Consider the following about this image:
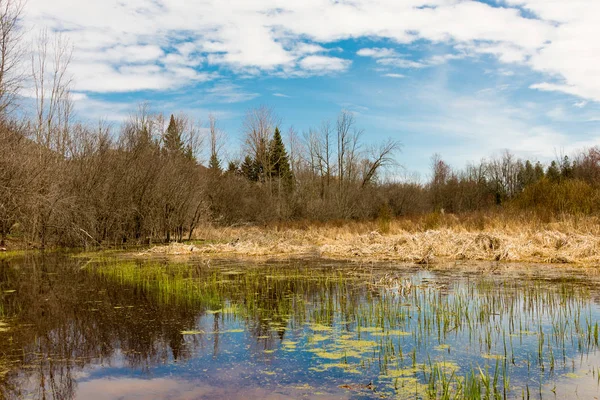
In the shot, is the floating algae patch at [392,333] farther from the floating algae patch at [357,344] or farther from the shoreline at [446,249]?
the shoreline at [446,249]

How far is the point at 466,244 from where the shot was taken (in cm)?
1581

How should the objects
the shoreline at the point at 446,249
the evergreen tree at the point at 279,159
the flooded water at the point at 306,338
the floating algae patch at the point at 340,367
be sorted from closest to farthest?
the flooded water at the point at 306,338
the floating algae patch at the point at 340,367
the shoreline at the point at 446,249
the evergreen tree at the point at 279,159

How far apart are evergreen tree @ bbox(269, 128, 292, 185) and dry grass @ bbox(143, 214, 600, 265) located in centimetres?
2836

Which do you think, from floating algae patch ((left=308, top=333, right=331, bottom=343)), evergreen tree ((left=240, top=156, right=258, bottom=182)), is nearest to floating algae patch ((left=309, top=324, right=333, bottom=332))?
floating algae patch ((left=308, top=333, right=331, bottom=343))

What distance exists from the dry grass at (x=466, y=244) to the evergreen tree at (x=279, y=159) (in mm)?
28365

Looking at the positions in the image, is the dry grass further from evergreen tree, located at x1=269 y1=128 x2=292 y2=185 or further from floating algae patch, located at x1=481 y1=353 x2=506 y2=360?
evergreen tree, located at x1=269 y1=128 x2=292 y2=185

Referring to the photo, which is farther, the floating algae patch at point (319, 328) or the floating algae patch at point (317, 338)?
the floating algae patch at point (319, 328)

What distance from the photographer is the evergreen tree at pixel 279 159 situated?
5138cm

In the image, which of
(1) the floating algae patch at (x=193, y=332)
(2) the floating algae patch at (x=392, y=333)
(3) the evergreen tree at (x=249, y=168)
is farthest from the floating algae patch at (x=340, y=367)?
(3) the evergreen tree at (x=249, y=168)

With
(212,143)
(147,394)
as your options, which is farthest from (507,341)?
(212,143)

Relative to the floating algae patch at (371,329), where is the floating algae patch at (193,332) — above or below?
below

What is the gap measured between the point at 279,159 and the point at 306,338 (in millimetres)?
45302

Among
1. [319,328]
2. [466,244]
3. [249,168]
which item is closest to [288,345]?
[319,328]

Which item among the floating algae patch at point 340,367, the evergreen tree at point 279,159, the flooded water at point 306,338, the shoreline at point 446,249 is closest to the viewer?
the flooded water at point 306,338
